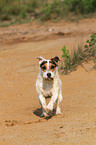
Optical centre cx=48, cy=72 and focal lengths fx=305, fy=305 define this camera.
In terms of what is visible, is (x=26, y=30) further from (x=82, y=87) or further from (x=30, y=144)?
(x=30, y=144)

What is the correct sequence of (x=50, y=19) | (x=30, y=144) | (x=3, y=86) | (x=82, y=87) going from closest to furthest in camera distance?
(x=30, y=144)
(x=82, y=87)
(x=3, y=86)
(x=50, y=19)

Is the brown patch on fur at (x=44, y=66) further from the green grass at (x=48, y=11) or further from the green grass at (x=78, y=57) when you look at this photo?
the green grass at (x=48, y=11)

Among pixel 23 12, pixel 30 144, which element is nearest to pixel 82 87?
pixel 30 144

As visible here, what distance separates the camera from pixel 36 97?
819cm

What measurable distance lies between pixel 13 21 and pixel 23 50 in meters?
6.16

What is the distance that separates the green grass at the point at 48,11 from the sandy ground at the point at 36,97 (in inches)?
90.2

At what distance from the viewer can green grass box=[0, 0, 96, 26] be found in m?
18.4

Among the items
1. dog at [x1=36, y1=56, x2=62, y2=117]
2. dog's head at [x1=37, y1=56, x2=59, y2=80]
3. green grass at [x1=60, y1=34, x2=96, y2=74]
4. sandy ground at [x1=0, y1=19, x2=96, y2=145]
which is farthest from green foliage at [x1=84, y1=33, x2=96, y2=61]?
Result: dog's head at [x1=37, y1=56, x2=59, y2=80]

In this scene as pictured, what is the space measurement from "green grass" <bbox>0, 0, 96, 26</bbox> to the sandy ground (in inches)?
90.2

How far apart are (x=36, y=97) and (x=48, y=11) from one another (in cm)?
1099

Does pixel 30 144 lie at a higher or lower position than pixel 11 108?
higher

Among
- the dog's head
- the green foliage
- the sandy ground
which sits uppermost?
the dog's head

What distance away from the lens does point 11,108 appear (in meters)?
7.28

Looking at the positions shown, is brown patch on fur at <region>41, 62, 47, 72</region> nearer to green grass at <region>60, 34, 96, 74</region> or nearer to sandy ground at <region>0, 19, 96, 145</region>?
sandy ground at <region>0, 19, 96, 145</region>
